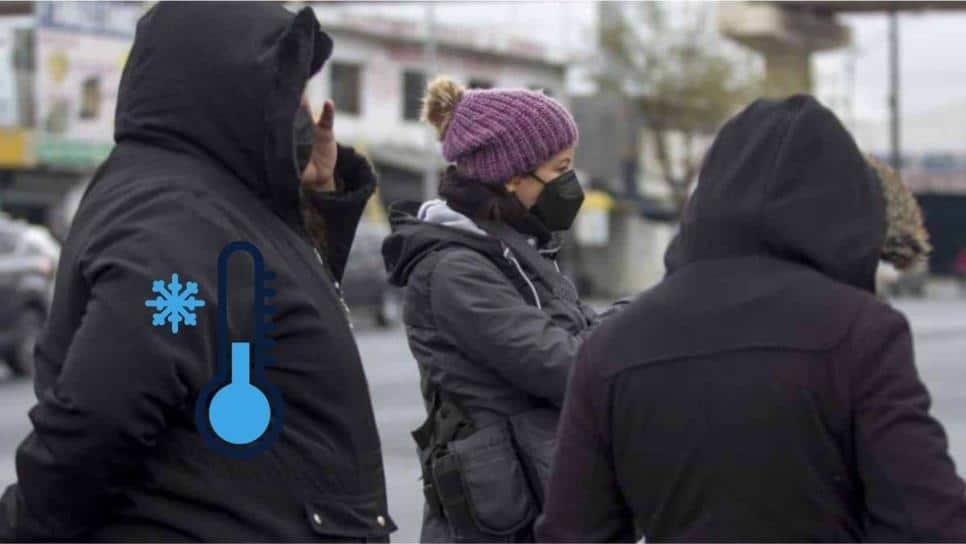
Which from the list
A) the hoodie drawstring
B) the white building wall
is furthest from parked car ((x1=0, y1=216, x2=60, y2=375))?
the white building wall

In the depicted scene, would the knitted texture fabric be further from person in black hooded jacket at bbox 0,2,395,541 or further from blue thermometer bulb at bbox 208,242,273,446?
blue thermometer bulb at bbox 208,242,273,446

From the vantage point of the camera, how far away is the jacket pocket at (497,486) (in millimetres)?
3951

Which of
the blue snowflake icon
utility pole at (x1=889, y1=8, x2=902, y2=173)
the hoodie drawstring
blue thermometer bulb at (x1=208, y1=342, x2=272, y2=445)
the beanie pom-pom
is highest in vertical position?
the beanie pom-pom

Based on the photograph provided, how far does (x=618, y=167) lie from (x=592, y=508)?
47.7 m

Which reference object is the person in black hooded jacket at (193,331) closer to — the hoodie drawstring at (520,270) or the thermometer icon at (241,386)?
the thermometer icon at (241,386)

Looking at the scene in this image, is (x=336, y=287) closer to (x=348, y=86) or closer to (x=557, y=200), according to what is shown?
(x=557, y=200)

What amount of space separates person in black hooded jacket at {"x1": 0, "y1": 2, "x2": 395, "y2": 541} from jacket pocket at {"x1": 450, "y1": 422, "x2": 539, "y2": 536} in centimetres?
87

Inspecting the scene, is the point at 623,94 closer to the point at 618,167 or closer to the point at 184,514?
the point at 618,167

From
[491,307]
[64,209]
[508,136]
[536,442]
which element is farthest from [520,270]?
[64,209]

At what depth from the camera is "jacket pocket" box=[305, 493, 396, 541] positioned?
2.96 metres

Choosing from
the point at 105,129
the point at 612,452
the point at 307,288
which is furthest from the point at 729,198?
the point at 105,129

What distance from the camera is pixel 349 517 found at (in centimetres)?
300

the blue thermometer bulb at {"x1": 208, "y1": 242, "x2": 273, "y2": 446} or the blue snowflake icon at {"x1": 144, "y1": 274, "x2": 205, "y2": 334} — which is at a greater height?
the blue snowflake icon at {"x1": 144, "y1": 274, "x2": 205, "y2": 334}

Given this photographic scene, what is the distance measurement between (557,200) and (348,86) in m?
38.0
